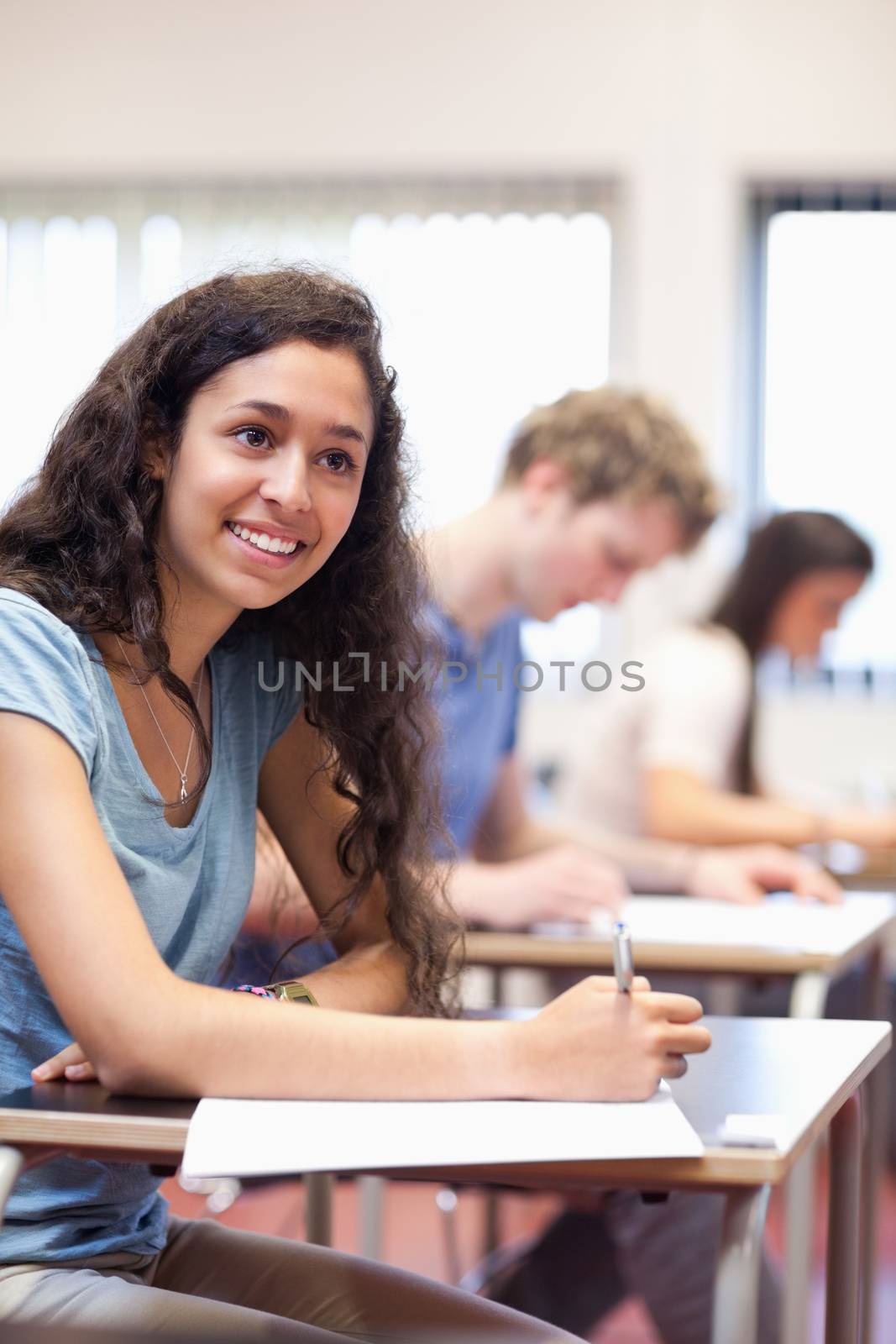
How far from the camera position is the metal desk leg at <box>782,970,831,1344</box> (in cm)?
147

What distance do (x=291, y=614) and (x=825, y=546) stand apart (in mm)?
1785

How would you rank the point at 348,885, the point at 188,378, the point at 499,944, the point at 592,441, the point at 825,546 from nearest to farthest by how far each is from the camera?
the point at 188,378 → the point at 348,885 → the point at 499,944 → the point at 592,441 → the point at 825,546

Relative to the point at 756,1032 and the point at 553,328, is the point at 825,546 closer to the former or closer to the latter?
the point at 553,328

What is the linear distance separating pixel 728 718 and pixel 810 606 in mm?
354

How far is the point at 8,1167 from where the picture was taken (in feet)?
2.92

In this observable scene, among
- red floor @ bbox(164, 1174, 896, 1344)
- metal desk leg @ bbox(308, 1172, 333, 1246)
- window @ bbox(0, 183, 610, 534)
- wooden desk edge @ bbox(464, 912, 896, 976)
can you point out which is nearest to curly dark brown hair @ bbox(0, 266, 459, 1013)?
wooden desk edge @ bbox(464, 912, 896, 976)

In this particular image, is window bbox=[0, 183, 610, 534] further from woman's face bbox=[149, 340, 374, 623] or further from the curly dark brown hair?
woman's face bbox=[149, 340, 374, 623]

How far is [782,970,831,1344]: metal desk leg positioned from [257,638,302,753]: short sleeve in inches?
24.0

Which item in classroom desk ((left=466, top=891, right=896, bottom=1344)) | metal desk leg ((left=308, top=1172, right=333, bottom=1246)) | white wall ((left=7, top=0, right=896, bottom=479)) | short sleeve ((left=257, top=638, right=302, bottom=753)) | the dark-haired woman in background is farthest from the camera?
white wall ((left=7, top=0, right=896, bottom=479))

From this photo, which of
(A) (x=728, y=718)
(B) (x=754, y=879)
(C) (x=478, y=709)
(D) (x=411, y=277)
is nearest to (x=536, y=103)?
(D) (x=411, y=277)

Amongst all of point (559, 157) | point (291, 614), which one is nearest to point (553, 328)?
point (559, 157)

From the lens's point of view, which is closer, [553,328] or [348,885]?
[348,885]

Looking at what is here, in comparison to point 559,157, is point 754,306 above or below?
below

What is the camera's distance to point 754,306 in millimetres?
4078
